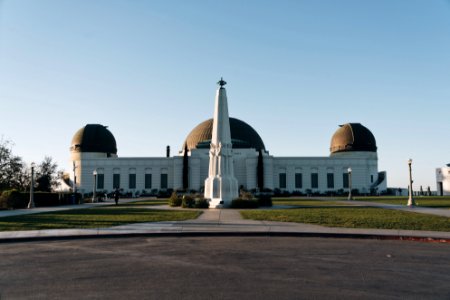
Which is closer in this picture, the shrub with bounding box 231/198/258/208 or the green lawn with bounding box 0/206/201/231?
the green lawn with bounding box 0/206/201/231


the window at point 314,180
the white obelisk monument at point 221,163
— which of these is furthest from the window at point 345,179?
the white obelisk monument at point 221,163

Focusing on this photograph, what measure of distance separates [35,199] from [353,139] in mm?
60969

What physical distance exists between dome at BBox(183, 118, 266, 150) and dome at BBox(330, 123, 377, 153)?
1631cm

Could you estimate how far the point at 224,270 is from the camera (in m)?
8.12

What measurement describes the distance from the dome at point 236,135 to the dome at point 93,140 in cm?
1653

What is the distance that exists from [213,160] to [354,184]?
4891 cm

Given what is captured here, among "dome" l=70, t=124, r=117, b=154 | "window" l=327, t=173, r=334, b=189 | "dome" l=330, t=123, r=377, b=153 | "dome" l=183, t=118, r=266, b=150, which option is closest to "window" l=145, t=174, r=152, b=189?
"dome" l=183, t=118, r=266, b=150

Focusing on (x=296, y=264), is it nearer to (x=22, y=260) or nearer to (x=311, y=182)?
(x=22, y=260)

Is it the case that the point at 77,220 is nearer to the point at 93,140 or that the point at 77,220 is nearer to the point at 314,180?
the point at 314,180

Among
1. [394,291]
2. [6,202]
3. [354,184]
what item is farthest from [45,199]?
[354,184]

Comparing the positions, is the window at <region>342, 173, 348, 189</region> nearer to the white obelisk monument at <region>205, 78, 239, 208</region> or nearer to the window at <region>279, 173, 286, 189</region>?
the window at <region>279, 173, 286, 189</region>

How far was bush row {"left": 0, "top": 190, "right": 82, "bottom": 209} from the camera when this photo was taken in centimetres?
A: 3231

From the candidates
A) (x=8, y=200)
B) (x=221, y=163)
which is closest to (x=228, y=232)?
(x=221, y=163)

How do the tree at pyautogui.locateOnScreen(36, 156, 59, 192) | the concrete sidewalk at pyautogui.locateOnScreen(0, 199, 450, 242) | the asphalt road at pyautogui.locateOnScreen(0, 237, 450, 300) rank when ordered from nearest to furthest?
the asphalt road at pyautogui.locateOnScreen(0, 237, 450, 300), the concrete sidewalk at pyautogui.locateOnScreen(0, 199, 450, 242), the tree at pyautogui.locateOnScreen(36, 156, 59, 192)
